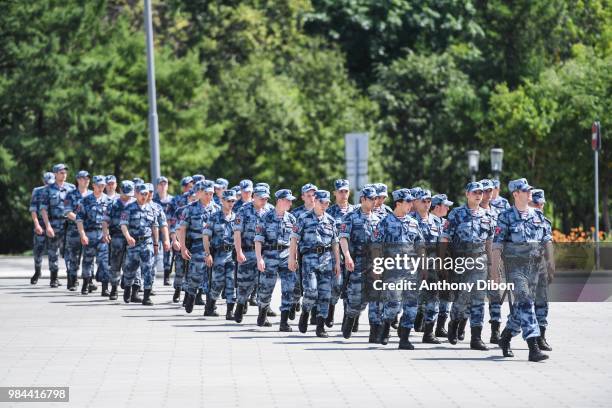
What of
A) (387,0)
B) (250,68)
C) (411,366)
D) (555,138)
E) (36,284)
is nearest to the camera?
(411,366)

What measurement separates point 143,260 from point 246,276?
3292mm

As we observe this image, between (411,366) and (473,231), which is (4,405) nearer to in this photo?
(411,366)

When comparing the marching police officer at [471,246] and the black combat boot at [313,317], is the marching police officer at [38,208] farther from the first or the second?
the marching police officer at [471,246]

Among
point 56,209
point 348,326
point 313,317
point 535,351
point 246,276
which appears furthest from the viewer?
point 56,209

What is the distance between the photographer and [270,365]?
1752 centimetres

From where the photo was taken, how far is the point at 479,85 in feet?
186

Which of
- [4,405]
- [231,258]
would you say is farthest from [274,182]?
[4,405]

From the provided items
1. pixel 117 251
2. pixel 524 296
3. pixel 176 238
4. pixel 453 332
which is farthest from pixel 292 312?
pixel 524 296

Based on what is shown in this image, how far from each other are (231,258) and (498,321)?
17.0ft

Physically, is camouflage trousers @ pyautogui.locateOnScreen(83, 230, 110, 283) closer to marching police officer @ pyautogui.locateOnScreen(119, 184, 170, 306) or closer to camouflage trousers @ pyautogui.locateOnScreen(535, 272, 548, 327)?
marching police officer @ pyautogui.locateOnScreen(119, 184, 170, 306)

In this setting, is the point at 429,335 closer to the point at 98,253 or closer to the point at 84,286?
the point at 98,253

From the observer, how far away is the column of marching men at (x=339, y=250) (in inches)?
715

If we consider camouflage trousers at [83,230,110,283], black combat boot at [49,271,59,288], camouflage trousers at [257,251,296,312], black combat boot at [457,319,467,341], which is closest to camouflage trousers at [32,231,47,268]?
black combat boot at [49,271,59,288]

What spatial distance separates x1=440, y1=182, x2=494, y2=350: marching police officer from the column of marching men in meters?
0.01
